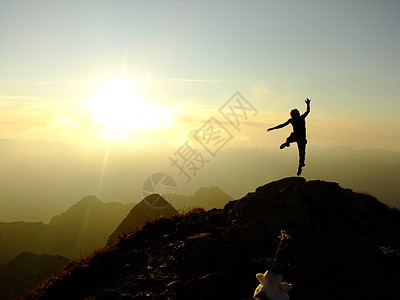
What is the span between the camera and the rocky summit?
8.91 metres

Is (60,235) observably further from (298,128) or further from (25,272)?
(298,128)

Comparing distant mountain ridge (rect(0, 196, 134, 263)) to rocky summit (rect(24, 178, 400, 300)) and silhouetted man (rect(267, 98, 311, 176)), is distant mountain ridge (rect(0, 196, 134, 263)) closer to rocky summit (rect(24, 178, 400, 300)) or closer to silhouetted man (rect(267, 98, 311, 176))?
rocky summit (rect(24, 178, 400, 300))

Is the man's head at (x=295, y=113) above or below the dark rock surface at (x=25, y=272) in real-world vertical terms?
above

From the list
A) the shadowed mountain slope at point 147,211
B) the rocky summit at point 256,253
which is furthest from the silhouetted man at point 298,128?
the shadowed mountain slope at point 147,211

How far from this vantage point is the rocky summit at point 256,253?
29.2 ft

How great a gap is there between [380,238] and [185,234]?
919 cm

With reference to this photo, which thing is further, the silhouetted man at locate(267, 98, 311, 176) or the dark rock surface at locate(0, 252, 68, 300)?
the dark rock surface at locate(0, 252, 68, 300)

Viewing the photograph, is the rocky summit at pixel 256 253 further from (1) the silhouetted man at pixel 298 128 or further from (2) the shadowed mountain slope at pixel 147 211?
(2) the shadowed mountain slope at pixel 147 211

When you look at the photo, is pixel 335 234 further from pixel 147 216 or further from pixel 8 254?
pixel 8 254

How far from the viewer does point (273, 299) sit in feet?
15.9

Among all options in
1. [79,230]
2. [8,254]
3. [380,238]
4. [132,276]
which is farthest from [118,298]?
[79,230]

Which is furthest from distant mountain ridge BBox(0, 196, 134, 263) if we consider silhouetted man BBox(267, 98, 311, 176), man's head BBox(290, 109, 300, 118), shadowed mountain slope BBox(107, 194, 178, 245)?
man's head BBox(290, 109, 300, 118)

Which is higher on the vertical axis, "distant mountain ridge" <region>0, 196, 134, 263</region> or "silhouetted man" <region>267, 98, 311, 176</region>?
"silhouetted man" <region>267, 98, 311, 176</region>

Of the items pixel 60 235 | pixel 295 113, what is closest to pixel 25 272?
pixel 295 113
